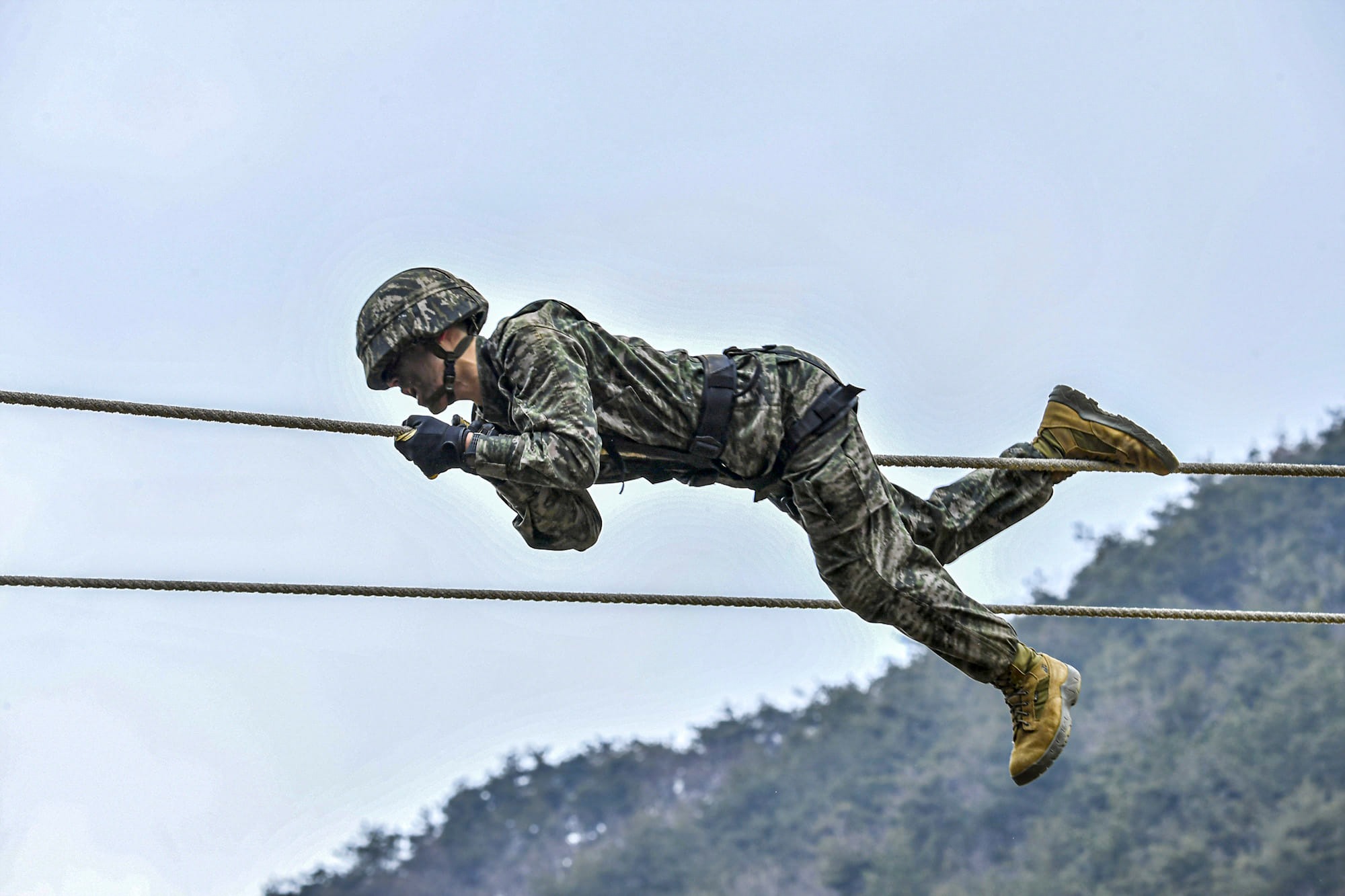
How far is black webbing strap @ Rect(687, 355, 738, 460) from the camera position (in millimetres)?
4422

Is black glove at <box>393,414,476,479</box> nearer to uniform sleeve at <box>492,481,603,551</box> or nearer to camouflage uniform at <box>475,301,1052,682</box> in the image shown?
camouflage uniform at <box>475,301,1052,682</box>

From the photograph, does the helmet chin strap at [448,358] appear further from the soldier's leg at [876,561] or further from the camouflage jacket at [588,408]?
the soldier's leg at [876,561]

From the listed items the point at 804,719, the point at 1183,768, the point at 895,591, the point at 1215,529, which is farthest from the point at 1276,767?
the point at 895,591

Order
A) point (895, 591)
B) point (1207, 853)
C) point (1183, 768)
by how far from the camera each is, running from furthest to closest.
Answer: point (1183, 768) < point (1207, 853) < point (895, 591)

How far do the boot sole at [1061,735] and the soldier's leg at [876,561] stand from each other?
228mm

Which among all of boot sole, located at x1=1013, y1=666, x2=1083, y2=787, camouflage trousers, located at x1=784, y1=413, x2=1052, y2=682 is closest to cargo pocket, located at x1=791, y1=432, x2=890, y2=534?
camouflage trousers, located at x1=784, y1=413, x2=1052, y2=682

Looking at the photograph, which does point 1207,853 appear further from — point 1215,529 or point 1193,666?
point 1215,529

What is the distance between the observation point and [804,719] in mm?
54844

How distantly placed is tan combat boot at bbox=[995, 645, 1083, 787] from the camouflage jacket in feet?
3.19

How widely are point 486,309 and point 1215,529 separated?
53455 millimetres

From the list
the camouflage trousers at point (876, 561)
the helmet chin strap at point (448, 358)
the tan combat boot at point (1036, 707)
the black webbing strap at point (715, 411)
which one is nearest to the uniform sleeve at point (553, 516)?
the helmet chin strap at point (448, 358)

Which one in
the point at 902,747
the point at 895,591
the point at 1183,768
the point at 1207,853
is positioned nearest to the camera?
the point at 895,591

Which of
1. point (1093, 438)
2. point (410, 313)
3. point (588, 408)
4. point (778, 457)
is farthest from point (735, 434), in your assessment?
point (1093, 438)

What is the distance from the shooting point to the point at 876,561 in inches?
174
